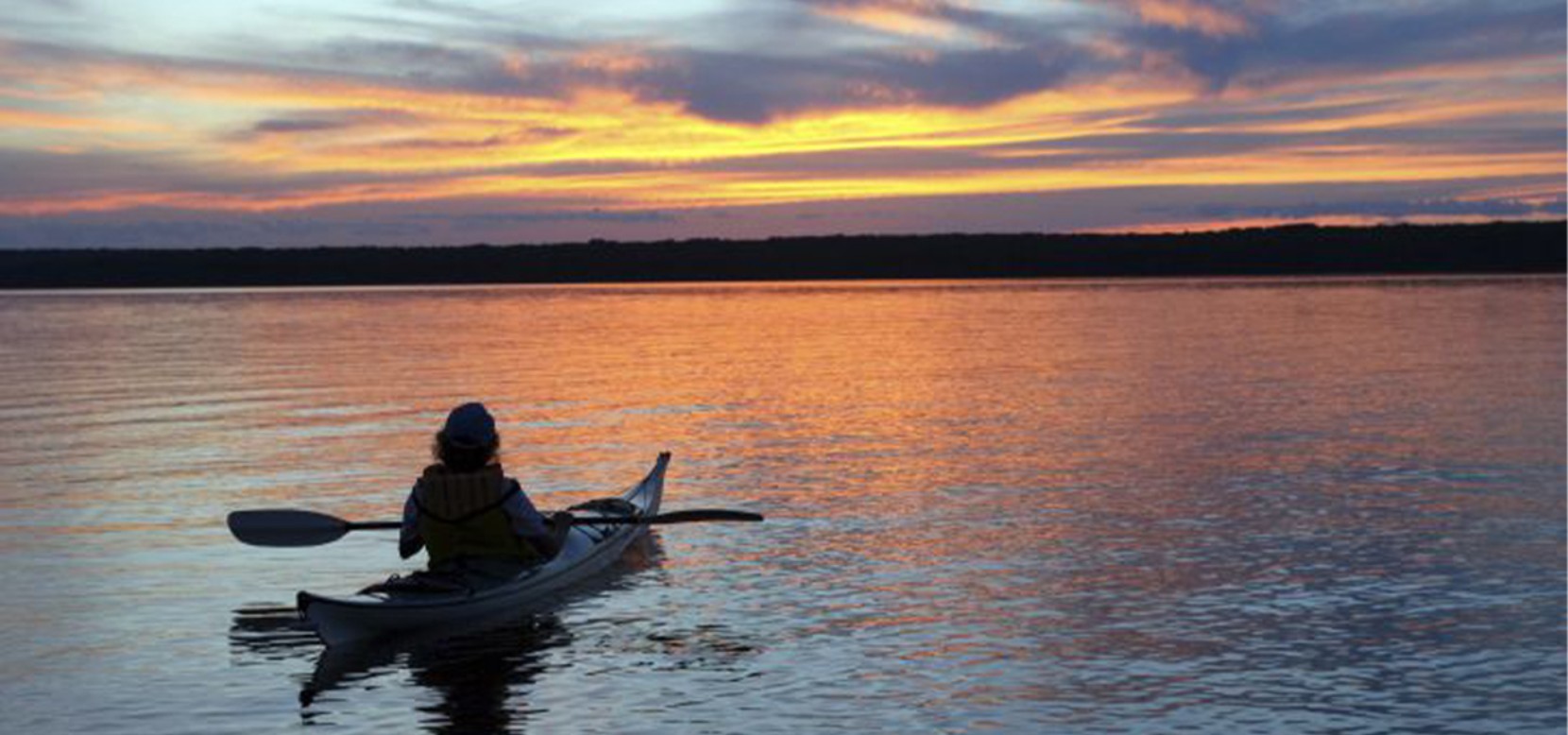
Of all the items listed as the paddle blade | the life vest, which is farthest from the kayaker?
the paddle blade

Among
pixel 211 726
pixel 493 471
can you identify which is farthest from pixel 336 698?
pixel 493 471

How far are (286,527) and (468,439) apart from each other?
3.55 metres

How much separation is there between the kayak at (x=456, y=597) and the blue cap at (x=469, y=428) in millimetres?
1271

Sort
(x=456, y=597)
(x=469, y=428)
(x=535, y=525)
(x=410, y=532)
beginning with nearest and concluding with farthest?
(x=469, y=428)
(x=456, y=597)
(x=410, y=532)
(x=535, y=525)

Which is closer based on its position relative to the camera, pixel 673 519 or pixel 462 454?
pixel 462 454

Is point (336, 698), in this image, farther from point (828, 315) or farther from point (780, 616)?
point (828, 315)

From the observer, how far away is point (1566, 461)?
23.0m

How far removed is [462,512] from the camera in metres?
13.6

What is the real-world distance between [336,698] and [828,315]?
273 ft

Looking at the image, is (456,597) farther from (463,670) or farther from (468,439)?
(468,439)

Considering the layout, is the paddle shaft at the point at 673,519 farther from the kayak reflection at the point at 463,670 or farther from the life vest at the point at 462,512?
the kayak reflection at the point at 463,670

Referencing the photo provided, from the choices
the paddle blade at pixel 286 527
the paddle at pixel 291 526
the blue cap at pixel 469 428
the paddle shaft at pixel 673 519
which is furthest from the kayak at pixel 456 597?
the paddle blade at pixel 286 527

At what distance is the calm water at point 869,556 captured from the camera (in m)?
11.5

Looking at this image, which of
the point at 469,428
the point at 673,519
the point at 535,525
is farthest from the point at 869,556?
the point at 469,428
